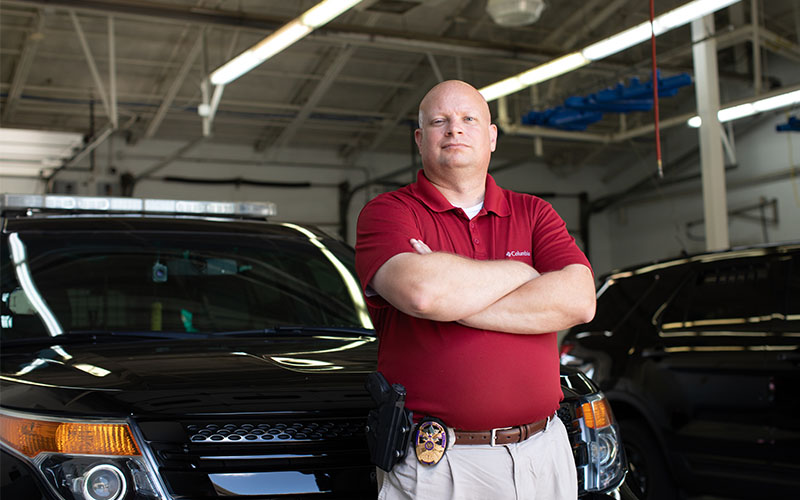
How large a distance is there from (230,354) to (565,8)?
14.0 meters

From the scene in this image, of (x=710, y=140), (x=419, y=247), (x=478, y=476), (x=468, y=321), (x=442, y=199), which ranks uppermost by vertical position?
(x=710, y=140)

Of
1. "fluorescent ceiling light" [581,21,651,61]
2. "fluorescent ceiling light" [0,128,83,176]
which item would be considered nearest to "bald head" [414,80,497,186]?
"fluorescent ceiling light" [581,21,651,61]

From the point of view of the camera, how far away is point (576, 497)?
6.73 feet

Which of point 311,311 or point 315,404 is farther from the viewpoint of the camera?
point 311,311

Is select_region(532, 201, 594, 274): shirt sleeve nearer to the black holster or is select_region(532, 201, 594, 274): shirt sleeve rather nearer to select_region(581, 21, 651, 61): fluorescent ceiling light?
the black holster

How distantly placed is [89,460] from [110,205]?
185cm

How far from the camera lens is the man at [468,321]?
1881 mm

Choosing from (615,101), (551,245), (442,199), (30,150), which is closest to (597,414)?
(551,245)

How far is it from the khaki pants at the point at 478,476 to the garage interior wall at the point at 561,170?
1300cm

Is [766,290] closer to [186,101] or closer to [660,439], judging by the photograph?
[660,439]

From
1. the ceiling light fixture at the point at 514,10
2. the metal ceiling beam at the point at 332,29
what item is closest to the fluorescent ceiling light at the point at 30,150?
the metal ceiling beam at the point at 332,29

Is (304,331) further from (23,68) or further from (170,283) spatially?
(23,68)

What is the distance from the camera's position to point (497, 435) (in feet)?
6.36

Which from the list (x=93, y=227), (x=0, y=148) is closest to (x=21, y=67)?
(x=0, y=148)
